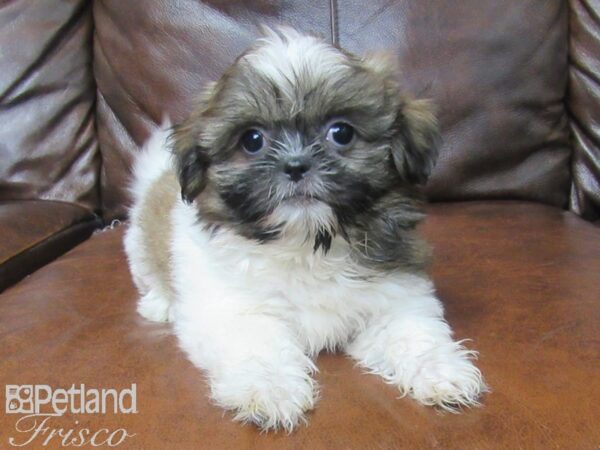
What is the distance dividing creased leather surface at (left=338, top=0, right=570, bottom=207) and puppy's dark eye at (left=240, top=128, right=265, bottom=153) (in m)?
1.09

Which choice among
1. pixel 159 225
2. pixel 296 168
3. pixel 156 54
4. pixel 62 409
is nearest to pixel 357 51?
pixel 156 54

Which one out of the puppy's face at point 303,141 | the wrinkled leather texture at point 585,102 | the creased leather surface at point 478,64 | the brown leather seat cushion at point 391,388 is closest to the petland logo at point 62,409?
the brown leather seat cushion at point 391,388

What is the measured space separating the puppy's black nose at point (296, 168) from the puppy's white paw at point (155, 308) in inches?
22.6

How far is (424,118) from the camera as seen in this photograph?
60.6 inches

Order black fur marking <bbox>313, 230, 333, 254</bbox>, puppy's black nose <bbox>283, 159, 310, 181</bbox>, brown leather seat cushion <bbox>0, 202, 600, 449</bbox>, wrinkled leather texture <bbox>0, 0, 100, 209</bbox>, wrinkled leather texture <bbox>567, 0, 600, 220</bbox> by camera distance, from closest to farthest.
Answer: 1. brown leather seat cushion <bbox>0, 202, 600, 449</bbox>
2. puppy's black nose <bbox>283, 159, 310, 181</bbox>
3. black fur marking <bbox>313, 230, 333, 254</bbox>
4. wrinkled leather texture <bbox>567, 0, 600, 220</bbox>
5. wrinkled leather texture <bbox>0, 0, 100, 209</bbox>

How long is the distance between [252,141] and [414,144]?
1.16 feet

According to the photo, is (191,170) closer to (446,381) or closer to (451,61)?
(446,381)

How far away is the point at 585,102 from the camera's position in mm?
2381

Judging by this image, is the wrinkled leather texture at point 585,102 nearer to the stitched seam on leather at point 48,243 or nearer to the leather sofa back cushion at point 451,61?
the leather sofa back cushion at point 451,61

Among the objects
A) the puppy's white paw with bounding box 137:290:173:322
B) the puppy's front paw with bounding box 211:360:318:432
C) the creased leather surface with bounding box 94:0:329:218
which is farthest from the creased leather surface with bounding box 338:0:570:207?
the puppy's front paw with bounding box 211:360:318:432

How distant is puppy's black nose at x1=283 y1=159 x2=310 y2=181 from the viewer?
1316 millimetres

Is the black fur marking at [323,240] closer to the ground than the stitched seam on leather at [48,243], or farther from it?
farther from it

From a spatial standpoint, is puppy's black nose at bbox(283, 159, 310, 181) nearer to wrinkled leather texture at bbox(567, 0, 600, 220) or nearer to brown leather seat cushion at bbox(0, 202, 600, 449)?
brown leather seat cushion at bbox(0, 202, 600, 449)

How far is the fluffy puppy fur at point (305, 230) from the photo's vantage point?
1.35 meters
